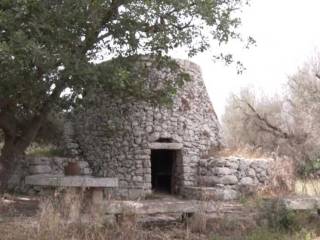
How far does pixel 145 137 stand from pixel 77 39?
5543 millimetres

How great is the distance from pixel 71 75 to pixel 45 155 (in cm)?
724

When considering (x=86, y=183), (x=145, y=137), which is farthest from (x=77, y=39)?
(x=145, y=137)

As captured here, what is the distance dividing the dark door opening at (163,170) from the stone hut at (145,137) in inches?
3.0

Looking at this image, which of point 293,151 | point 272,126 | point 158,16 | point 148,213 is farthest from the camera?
point 272,126

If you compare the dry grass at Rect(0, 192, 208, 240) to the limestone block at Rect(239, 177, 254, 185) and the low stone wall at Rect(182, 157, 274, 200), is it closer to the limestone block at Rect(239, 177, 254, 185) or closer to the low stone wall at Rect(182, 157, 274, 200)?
the low stone wall at Rect(182, 157, 274, 200)

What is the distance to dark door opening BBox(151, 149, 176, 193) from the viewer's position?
1574cm

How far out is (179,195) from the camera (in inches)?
584

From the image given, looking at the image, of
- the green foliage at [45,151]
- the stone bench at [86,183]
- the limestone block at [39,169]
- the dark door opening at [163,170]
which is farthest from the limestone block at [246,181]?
the green foliage at [45,151]

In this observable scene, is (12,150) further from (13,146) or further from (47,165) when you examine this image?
(47,165)

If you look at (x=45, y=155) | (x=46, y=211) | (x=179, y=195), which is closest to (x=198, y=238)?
(x=46, y=211)

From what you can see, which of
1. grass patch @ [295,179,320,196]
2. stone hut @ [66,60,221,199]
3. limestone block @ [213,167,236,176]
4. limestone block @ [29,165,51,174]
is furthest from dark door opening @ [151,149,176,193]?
grass patch @ [295,179,320,196]

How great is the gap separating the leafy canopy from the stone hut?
11.5 ft

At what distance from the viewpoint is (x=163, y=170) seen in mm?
16844

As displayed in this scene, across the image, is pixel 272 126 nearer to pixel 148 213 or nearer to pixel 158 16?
pixel 158 16
